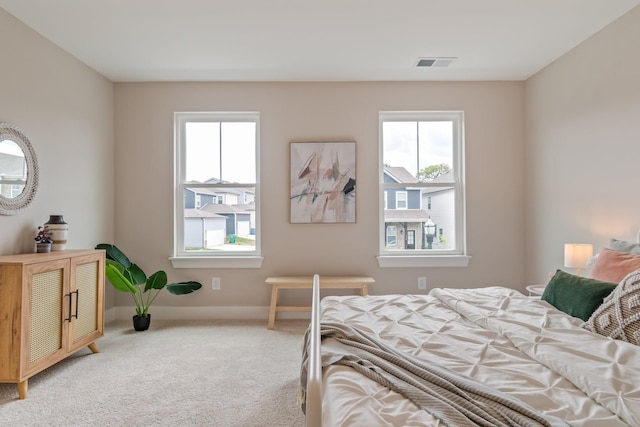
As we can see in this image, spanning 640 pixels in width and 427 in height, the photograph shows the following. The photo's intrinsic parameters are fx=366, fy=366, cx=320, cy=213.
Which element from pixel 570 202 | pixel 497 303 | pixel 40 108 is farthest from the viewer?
pixel 570 202

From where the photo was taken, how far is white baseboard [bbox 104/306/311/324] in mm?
3877

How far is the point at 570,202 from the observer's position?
10.5ft

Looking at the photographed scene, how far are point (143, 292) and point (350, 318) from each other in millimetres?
2750

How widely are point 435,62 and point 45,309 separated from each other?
12.1ft

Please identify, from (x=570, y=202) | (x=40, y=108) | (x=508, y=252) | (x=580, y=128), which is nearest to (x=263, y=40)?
(x=40, y=108)

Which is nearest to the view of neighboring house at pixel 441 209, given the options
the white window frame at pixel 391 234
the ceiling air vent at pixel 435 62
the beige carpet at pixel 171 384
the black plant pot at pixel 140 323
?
the white window frame at pixel 391 234

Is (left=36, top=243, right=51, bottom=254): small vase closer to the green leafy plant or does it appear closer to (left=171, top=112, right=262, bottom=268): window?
the green leafy plant

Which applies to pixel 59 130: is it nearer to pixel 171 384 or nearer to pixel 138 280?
pixel 138 280

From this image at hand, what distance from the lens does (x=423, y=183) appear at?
155 inches

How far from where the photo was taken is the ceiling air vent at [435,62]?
3361 millimetres

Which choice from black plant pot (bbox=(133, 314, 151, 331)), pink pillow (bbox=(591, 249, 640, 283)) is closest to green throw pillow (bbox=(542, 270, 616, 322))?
pink pillow (bbox=(591, 249, 640, 283))

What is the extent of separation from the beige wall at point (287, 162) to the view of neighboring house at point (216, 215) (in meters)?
0.19

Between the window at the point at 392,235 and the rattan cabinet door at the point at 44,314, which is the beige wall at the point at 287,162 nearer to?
the window at the point at 392,235

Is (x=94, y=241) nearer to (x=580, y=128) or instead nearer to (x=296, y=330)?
(x=296, y=330)
